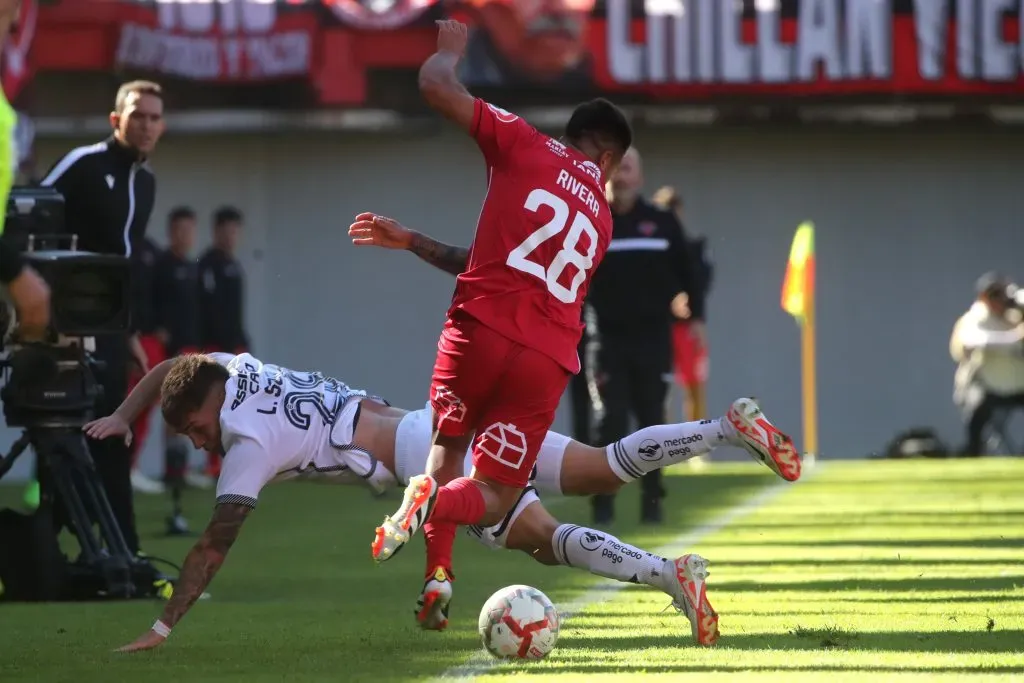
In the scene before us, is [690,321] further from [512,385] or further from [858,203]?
[858,203]

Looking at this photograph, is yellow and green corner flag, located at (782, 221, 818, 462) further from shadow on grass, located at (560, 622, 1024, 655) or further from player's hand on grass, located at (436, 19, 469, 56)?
player's hand on grass, located at (436, 19, 469, 56)

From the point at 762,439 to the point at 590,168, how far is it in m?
1.24

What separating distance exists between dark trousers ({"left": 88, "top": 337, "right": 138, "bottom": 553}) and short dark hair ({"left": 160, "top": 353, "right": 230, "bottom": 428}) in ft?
8.00

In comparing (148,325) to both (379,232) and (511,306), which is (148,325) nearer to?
(379,232)

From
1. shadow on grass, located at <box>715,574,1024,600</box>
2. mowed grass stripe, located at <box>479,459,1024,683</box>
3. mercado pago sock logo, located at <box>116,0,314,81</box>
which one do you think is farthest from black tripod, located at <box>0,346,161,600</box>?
mercado pago sock logo, located at <box>116,0,314,81</box>

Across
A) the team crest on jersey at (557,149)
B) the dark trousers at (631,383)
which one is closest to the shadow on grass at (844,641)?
the team crest on jersey at (557,149)

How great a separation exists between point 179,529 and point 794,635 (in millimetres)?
6414

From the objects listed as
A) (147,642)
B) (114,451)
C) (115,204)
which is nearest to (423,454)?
(147,642)

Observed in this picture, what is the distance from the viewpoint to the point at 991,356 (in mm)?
20859

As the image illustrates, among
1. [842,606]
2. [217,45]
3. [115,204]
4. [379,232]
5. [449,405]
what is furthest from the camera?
[217,45]

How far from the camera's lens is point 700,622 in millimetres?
6801

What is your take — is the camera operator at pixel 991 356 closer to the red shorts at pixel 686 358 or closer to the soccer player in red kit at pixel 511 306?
the red shorts at pixel 686 358

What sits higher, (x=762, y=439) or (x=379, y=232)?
(x=379, y=232)

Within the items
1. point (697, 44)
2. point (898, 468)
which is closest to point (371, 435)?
point (898, 468)
